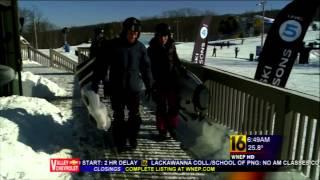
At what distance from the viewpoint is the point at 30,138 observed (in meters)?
5.00

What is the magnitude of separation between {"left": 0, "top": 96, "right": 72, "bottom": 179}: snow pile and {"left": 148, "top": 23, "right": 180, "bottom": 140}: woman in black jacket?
147 centimetres

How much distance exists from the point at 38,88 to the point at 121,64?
5.50 m

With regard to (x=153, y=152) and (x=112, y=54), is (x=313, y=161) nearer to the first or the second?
(x=153, y=152)

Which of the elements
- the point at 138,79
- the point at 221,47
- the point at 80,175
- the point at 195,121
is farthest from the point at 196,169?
the point at 221,47

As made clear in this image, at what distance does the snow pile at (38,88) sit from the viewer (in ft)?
31.4

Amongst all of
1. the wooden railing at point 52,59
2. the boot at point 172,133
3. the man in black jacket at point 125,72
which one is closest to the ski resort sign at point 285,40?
the boot at point 172,133

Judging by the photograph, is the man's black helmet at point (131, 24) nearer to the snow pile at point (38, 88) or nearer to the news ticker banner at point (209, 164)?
the news ticker banner at point (209, 164)

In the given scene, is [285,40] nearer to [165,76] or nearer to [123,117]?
[165,76]

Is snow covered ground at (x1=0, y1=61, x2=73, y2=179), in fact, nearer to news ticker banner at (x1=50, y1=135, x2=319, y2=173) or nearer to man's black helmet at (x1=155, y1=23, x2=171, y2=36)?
news ticker banner at (x1=50, y1=135, x2=319, y2=173)

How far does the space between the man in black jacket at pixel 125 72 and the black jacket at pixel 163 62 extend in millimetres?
528

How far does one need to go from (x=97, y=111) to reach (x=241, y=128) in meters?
2.14

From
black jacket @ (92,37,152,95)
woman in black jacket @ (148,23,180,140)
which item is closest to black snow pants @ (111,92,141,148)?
black jacket @ (92,37,152,95)

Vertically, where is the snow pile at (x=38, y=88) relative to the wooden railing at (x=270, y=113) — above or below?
below

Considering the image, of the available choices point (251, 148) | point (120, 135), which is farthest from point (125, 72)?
point (251, 148)
